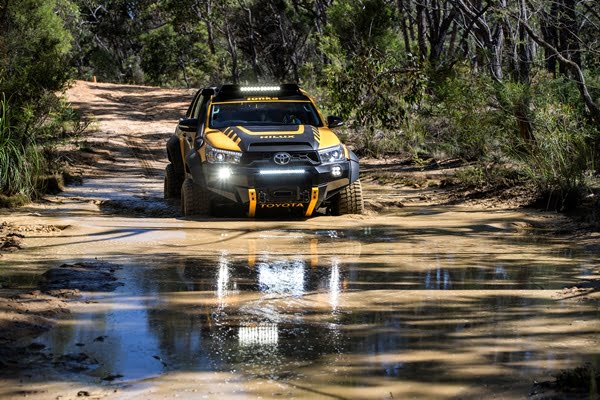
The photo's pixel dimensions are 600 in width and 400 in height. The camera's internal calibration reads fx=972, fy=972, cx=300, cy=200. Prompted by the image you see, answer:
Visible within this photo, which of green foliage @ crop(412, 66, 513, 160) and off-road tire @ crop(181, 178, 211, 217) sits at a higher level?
green foliage @ crop(412, 66, 513, 160)

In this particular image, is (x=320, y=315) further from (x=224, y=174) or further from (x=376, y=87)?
(x=376, y=87)

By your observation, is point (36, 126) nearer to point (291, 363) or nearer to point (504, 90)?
point (504, 90)

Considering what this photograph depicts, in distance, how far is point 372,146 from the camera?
69.0 ft

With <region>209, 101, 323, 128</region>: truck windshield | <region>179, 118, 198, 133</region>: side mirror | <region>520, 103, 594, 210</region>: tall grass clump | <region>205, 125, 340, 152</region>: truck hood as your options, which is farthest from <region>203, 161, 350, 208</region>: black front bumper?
<region>520, 103, 594, 210</region>: tall grass clump

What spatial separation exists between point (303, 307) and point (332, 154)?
209 inches

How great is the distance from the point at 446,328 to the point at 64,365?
2347 millimetres

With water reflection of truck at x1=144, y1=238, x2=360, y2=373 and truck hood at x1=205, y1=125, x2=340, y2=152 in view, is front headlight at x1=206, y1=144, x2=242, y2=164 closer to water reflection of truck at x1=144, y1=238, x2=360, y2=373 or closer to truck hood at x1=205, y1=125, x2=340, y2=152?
truck hood at x1=205, y1=125, x2=340, y2=152

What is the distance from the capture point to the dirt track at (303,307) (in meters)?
5.00

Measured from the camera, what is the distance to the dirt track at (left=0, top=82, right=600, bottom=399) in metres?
5.00

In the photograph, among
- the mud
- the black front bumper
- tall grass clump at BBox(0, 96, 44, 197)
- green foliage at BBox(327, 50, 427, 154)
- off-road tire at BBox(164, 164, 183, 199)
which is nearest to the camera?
the mud

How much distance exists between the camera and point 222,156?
38.3ft

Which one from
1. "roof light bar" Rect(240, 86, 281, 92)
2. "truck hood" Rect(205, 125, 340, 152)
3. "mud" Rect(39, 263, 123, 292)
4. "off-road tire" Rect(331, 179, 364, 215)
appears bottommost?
"mud" Rect(39, 263, 123, 292)

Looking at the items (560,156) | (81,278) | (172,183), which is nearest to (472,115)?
(560,156)

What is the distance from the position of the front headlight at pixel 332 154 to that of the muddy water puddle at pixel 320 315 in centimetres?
134
